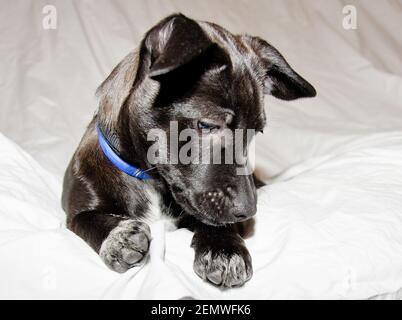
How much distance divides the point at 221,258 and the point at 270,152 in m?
1.89

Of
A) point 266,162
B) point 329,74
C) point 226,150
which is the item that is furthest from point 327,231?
point 329,74

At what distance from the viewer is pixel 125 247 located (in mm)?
2074

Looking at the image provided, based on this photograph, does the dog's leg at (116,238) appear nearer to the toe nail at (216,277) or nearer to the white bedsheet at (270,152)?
the white bedsheet at (270,152)

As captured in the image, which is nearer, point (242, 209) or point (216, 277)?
point (216, 277)

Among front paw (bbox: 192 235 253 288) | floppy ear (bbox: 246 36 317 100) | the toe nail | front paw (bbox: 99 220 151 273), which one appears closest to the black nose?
front paw (bbox: 192 235 253 288)

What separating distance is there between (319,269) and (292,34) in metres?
2.74

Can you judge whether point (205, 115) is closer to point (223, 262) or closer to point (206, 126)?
point (206, 126)

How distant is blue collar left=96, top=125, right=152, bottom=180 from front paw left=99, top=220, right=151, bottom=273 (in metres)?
0.35

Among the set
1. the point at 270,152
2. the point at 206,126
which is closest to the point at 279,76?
the point at 206,126

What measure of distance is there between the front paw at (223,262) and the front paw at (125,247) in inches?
8.1

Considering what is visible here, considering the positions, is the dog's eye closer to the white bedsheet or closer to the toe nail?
the white bedsheet

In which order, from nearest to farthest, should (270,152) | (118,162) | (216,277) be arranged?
(216,277) → (118,162) → (270,152)

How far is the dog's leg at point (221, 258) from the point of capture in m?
2.01
